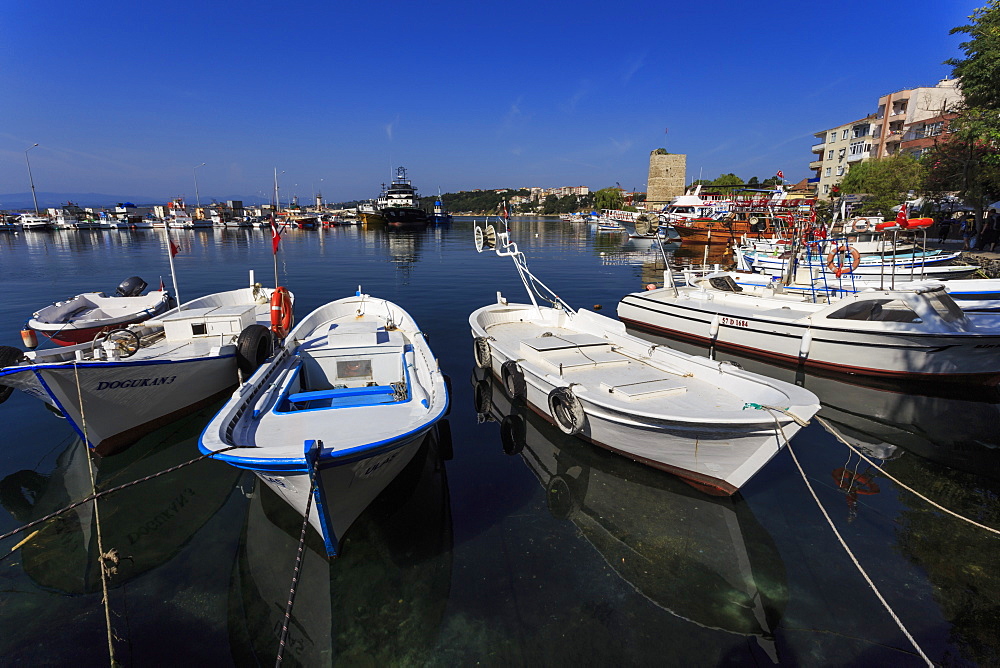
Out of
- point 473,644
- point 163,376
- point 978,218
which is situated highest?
point 978,218

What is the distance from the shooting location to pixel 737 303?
57.5 ft

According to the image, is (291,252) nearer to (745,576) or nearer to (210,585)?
(210,585)

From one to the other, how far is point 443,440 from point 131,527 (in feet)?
17.8

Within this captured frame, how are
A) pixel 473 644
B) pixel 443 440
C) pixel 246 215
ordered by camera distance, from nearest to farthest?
pixel 473 644 < pixel 443 440 < pixel 246 215

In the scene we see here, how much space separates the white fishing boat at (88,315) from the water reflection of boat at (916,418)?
2069cm

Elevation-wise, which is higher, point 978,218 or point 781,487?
point 978,218

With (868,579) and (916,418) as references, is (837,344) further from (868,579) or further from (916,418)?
(868,579)

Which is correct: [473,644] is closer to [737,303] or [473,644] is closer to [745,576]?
[745,576]

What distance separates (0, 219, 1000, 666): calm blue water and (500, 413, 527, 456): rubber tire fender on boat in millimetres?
60

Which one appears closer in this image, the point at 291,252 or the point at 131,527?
the point at 131,527

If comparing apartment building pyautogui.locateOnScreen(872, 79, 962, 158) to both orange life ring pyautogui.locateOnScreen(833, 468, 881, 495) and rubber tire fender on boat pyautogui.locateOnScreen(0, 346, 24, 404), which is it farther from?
rubber tire fender on boat pyautogui.locateOnScreen(0, 346, 24, 404)

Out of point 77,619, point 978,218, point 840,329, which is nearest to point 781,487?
point 840,329

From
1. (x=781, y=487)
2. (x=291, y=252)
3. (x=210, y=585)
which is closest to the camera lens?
(x=210, y=585)

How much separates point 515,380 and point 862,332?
34.7ft
